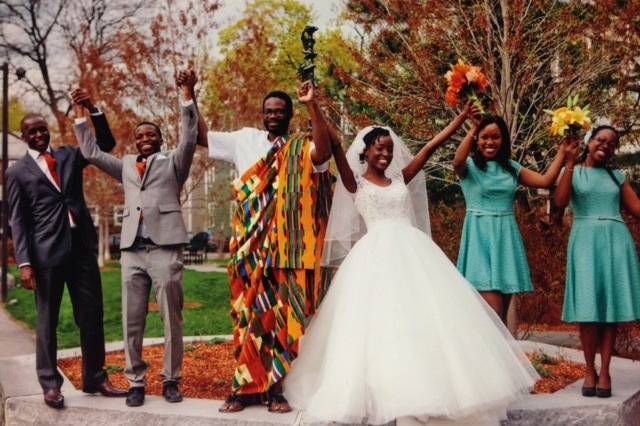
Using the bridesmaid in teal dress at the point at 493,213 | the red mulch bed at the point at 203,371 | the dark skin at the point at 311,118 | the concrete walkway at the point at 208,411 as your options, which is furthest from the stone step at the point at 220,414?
the dark skin at the point at 311,118

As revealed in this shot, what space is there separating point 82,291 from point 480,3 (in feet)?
19.2

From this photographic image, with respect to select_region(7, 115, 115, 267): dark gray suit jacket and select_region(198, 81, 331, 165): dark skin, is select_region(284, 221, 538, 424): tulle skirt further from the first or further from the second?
select_region(7, 115, 115, 267): dark gray suit jacket

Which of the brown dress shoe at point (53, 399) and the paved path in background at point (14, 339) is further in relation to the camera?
the paved path in background at point (14, 339)

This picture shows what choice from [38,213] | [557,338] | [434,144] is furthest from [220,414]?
[557,338]

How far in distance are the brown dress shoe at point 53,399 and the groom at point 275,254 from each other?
1.28 metres

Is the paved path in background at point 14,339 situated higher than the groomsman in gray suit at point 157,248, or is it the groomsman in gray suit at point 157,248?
the groomsman in gray suit at point 157,248

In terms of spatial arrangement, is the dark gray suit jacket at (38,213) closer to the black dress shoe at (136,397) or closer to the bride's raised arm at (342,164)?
the black dress shoe at (136,397)

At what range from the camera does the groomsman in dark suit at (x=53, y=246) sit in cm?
550

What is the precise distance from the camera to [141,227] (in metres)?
5.53

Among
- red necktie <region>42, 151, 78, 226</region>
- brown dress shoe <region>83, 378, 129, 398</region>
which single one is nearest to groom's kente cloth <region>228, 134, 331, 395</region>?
brown dress shoe <region>83, 378, 129, 398</region>

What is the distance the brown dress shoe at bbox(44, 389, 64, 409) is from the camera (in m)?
5.44

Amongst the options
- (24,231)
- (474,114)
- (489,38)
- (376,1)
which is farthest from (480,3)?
(24,231)

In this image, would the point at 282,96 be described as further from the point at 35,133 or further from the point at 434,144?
the point at 35,133

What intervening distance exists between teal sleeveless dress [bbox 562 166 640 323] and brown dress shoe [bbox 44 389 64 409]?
12.6 ft
